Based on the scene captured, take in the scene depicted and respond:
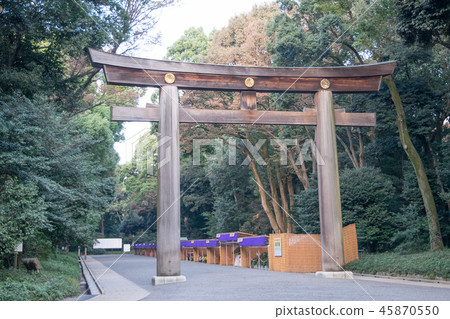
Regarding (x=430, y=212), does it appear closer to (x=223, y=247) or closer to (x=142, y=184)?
(x=223, y=247)

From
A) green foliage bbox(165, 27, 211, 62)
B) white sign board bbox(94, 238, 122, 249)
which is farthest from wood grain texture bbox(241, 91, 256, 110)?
white sign board bbox(94, 238, 122, 249)

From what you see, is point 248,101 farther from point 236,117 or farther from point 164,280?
point 164,280

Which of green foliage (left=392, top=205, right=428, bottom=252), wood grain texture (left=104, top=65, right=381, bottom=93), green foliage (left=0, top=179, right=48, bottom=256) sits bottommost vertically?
green foliage (left=392, top=205, right=428, bottom=252)

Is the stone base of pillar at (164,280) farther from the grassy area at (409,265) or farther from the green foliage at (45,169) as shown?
the grassy area at (409,265)

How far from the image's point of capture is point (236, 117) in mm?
12945

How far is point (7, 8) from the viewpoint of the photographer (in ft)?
47.7

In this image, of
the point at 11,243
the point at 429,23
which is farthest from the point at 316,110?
the point at 11,243

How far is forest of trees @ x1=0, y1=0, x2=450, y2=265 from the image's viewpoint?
12.4 m

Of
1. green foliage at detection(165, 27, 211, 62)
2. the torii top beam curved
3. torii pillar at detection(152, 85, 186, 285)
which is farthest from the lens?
green foliage at detection(165, 27, 211, 62)

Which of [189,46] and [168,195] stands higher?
[189,46]

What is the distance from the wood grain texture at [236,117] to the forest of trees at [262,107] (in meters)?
2.51

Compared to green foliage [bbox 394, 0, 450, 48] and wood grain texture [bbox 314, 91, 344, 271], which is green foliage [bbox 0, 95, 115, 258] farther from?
green foliage [bbox 394, 0, 450, 48]

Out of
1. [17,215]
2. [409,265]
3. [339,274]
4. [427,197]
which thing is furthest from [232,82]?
[427,197]

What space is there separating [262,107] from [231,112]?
1181 centimetres
